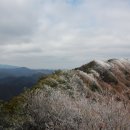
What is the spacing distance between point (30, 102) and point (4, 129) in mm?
3305

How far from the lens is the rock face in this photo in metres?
24.4

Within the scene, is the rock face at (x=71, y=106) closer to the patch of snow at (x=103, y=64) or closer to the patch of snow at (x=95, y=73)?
the patch of snow at (x=95, y=73)

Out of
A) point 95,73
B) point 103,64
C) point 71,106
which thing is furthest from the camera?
point 103,64

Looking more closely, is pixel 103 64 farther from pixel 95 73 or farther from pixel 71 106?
pixel 71 106

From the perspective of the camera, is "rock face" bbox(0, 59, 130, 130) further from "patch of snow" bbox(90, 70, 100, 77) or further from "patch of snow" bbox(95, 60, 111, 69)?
"patch of snow" bbox(95, 60, 111, 69)

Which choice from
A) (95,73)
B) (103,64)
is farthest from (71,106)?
(103,64)

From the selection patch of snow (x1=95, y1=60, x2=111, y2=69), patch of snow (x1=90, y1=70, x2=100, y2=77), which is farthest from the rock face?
patch of snow (x1=95, y1=60, x2=111, y2=69)

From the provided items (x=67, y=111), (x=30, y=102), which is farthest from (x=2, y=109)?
(x=67, y=111)

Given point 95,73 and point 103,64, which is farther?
point 103,64

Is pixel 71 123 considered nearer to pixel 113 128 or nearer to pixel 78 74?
pixel 113 128

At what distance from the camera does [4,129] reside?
3194 centimetres

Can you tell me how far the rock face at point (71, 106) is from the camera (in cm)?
2441

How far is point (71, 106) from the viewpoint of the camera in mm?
29031

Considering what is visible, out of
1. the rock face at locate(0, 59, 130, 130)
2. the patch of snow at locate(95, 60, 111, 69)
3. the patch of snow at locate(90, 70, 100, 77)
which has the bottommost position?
the rock face at locate(0, 59, 130, 130)
